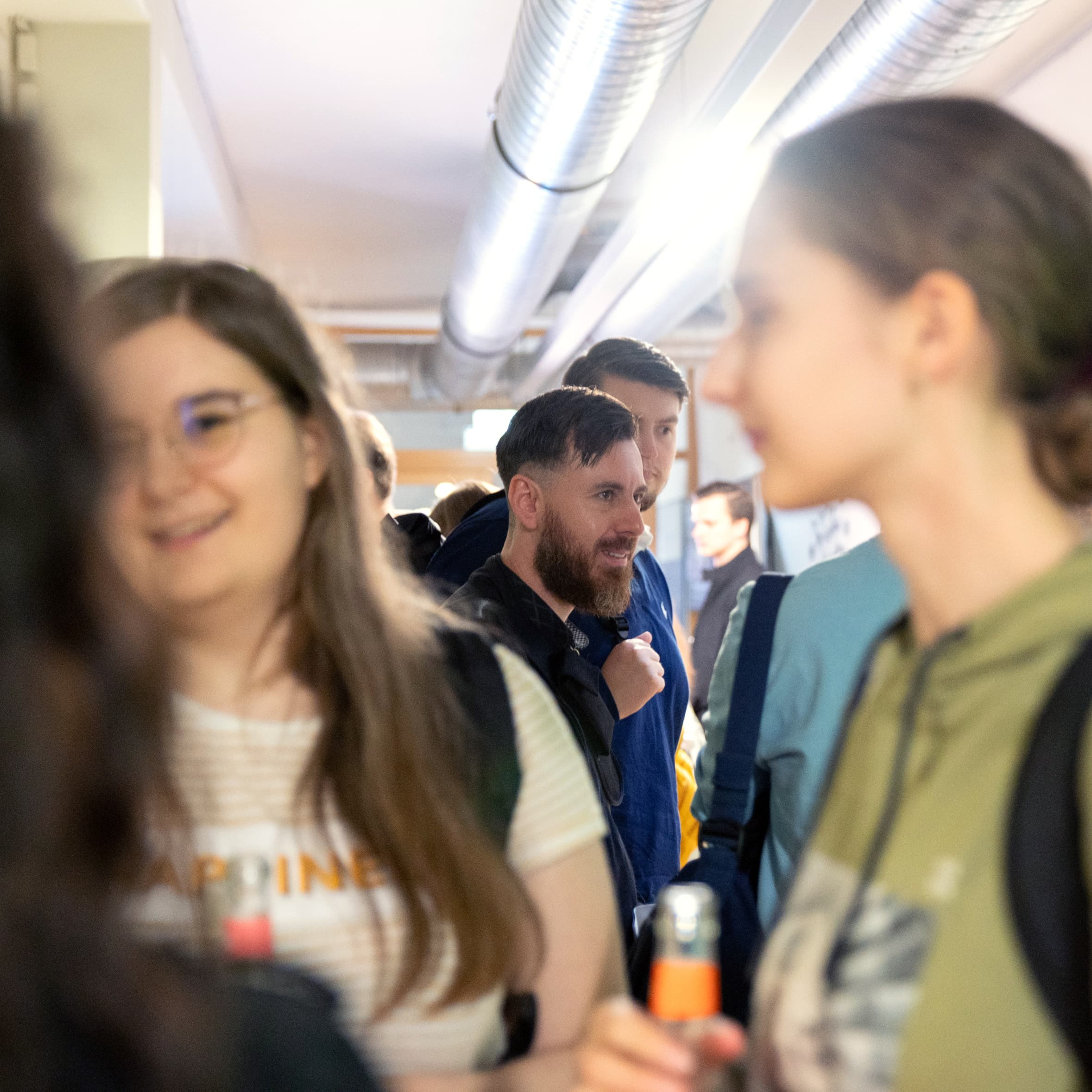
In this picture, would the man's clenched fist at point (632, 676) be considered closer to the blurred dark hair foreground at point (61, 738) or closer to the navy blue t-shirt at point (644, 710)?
the navy blue t-shirt at point (644, 710)

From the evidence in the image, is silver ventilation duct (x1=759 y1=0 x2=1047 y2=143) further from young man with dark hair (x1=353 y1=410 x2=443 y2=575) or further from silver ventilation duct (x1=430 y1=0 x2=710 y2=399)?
young man with dark hair (x1=353 y1=410 x2=443 y2=575)

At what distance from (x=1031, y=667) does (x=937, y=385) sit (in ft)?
0.68

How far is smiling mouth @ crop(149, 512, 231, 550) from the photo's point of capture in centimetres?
102

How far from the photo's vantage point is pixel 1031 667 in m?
0.65

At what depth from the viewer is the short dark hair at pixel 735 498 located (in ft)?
19.8

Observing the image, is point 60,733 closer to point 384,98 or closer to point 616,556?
point 616,556

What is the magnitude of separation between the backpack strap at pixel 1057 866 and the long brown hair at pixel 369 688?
539 millimetres

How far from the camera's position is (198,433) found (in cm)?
104

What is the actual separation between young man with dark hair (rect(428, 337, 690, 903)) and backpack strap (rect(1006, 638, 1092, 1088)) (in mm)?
1519

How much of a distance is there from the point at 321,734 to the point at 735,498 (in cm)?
519

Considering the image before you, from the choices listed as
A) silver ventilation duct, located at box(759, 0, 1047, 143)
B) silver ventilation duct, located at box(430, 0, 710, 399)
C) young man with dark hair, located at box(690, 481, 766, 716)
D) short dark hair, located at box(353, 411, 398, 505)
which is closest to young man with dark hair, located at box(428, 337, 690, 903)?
short dark hair, located at box(353, 411, 398, 505)

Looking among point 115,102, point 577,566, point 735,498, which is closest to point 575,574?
point 577,566

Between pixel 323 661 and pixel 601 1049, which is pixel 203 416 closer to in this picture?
pixel 323 661

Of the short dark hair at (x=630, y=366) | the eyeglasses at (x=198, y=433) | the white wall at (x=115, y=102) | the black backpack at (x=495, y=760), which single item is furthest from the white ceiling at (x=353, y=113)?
the black backpack at (x=495, y=760)
